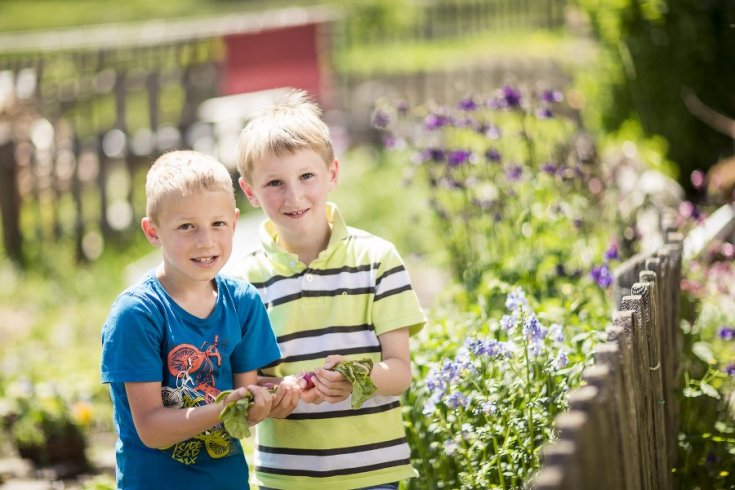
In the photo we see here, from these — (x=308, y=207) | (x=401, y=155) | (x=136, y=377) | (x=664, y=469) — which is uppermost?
(x=401, y=155)

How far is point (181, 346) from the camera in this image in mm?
2484

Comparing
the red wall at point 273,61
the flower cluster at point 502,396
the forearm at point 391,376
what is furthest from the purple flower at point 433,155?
the red wall at point 273,61

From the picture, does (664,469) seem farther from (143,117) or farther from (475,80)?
(143,117)

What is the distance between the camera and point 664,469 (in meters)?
2.94

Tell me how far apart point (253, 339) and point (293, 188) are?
A: 1.36 ft

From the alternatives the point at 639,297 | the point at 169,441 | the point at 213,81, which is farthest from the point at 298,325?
the point at 213,81

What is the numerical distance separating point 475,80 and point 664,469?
9.63 metres

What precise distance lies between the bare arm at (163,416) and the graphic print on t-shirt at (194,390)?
6 cm

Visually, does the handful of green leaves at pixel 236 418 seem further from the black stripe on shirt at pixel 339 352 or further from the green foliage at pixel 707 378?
the green foliage at pixel 707 378

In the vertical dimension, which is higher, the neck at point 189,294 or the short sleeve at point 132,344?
the neck at point 189,294

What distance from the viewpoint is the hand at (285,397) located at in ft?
8.00

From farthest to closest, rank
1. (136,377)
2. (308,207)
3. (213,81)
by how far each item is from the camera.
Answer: (213,81), (308,207), (136,377)

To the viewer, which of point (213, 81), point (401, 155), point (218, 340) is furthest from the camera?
point (213, 81)

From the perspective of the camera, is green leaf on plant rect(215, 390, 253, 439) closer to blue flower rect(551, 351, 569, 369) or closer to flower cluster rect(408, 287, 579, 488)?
flower cluster rect(408, 287, 579, 488)
